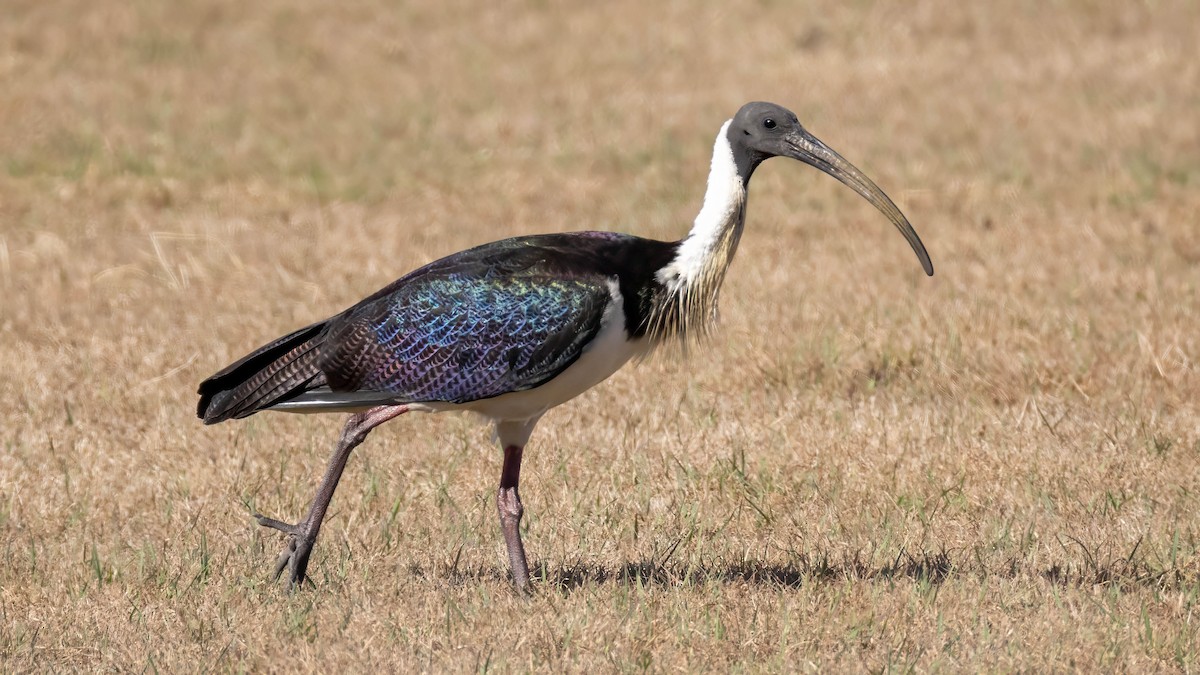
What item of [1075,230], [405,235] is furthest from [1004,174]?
[405,235]

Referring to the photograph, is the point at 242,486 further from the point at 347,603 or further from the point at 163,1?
the point at 163,1

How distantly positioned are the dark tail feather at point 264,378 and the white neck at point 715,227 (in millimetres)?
1394

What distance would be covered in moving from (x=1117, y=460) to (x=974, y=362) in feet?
5.37

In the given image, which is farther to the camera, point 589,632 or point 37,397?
point 37,397

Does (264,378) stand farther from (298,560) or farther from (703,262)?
(703,262)

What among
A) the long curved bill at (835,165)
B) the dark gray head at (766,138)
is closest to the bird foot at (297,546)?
the dark gray head at (766,138)

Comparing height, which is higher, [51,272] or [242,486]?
[51,272]

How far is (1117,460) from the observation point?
8008mm

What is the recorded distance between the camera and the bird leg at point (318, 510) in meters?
6.46

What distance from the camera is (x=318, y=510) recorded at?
6520mm

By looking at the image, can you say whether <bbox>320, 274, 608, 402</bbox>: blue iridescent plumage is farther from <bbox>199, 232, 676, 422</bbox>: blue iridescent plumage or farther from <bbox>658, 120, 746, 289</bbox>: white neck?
<bbox>658, 120, 746, 289</bbox>: white neck

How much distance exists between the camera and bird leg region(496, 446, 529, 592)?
21.7 ft

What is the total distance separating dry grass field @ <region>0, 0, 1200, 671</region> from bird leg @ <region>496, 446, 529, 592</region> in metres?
0.10

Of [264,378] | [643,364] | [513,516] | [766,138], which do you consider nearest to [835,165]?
[766,138]
